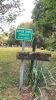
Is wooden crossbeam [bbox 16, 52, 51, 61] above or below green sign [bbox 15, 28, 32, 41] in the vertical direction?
below

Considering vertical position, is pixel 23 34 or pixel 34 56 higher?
pixel 23 34

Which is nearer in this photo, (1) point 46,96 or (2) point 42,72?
(1) point 46,96

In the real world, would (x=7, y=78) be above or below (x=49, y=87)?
below

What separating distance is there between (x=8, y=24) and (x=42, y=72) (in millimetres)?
8188

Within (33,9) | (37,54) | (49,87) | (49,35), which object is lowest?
(49,35)

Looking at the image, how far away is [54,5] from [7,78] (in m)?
6.31

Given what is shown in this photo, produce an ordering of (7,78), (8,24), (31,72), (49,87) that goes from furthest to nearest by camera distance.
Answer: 1. (8,24)
2. (7,78)
3. (31,72)
4. (49,87)

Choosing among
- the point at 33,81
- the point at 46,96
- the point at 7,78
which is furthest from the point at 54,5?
the point at 46,96

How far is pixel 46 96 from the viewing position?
685cm

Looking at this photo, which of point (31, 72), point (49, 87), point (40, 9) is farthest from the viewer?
point (40, 9)

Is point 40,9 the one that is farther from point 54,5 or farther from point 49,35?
point 54,5

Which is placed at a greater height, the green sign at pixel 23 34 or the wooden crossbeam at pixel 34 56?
the green sign at pixel 23 34

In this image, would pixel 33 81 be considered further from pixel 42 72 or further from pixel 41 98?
pixel 41 98

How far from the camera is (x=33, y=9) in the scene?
2734 centimetres
